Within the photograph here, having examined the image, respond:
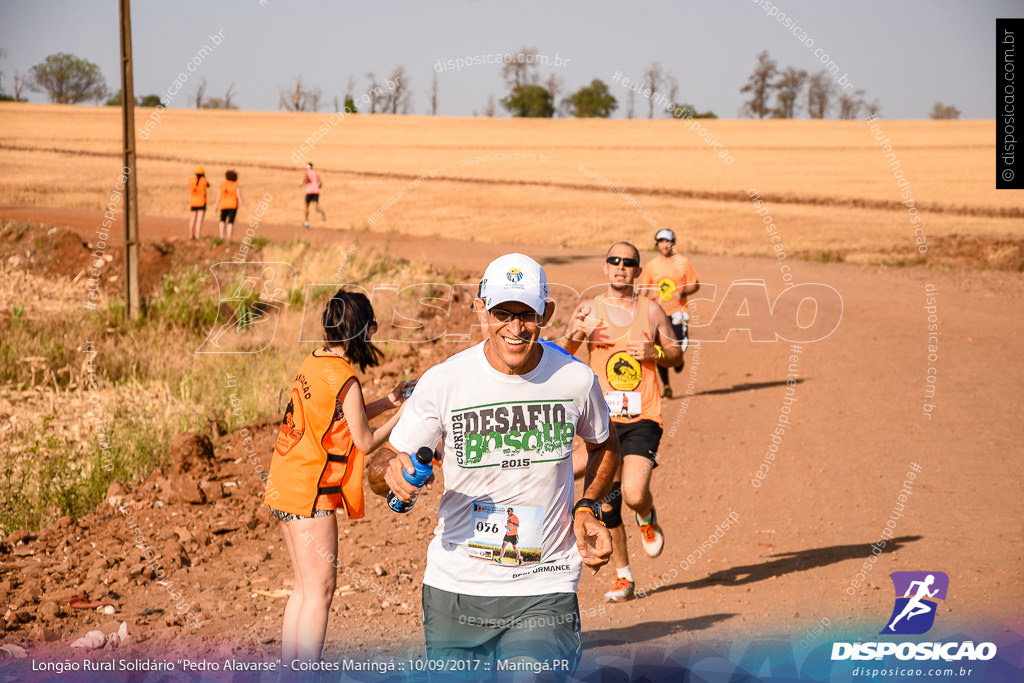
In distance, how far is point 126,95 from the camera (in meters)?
13.9

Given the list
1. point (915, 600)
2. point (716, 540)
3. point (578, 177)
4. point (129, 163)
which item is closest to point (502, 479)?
point (915, 600)

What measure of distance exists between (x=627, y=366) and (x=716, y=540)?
218cm

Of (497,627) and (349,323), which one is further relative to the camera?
(349,323)

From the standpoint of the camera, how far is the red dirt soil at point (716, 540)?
20.2ft

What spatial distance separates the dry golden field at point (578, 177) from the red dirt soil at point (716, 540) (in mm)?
16416

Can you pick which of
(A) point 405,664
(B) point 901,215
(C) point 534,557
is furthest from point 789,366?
(B) point 901,215

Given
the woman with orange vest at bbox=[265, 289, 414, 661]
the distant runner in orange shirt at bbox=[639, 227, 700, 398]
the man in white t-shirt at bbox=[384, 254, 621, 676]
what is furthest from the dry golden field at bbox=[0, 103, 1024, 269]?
the man in white t-shirt at bbox=[384, 254, 621, 676]

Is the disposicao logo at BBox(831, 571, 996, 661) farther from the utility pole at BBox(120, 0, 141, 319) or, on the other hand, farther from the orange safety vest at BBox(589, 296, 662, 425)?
the utility pole at BBox(120, 0, 141, 319)

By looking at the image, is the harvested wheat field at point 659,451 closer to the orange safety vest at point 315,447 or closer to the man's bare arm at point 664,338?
the orange safety vest at point 315,447

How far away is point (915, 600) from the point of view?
21.1 ft

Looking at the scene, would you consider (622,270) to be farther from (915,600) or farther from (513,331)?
(513,331)

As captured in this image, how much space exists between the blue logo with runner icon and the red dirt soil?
8cm

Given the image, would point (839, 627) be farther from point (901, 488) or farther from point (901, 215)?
point (901, 215)

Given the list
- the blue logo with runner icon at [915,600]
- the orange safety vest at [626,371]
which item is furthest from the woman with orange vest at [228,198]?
the blue logo with runner icon at [915,600]
